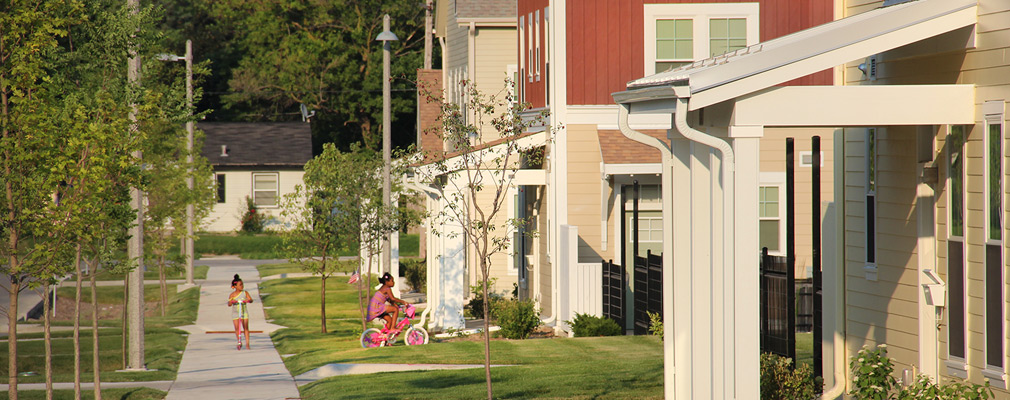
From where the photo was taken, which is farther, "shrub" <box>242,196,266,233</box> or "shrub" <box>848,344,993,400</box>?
"shrub" <box>242,196,266,233</box>

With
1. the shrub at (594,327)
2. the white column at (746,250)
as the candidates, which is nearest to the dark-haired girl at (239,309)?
the shrub at (594,327)

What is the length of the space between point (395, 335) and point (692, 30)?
7398 mm

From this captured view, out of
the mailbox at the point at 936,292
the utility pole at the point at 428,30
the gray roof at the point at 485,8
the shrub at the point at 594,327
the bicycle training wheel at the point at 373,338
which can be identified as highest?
the utility pole at the point at 428,30

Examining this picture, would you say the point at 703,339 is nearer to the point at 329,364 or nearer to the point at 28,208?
the point at 28,208

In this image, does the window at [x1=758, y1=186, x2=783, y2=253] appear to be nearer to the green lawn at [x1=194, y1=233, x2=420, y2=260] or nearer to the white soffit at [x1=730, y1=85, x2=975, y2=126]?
the white soffit at [x1=730, y1=85, x2=975, y2=126]

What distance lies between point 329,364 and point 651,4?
8.13m

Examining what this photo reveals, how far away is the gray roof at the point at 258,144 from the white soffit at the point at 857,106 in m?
46.8

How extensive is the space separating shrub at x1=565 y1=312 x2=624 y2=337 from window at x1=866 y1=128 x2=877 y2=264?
860 cm

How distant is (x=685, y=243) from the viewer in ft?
29.7

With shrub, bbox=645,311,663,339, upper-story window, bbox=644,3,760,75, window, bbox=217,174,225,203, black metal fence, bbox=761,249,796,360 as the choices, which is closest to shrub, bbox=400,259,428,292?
upper-story window, bbox=644,3,760,75

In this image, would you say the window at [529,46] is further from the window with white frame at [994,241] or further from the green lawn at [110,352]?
the window with white frame at [994,241]

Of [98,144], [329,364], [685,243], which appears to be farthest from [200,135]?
[685,243]

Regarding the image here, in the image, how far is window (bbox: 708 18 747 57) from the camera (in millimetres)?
19828

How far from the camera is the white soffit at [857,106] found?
25.2 ft
